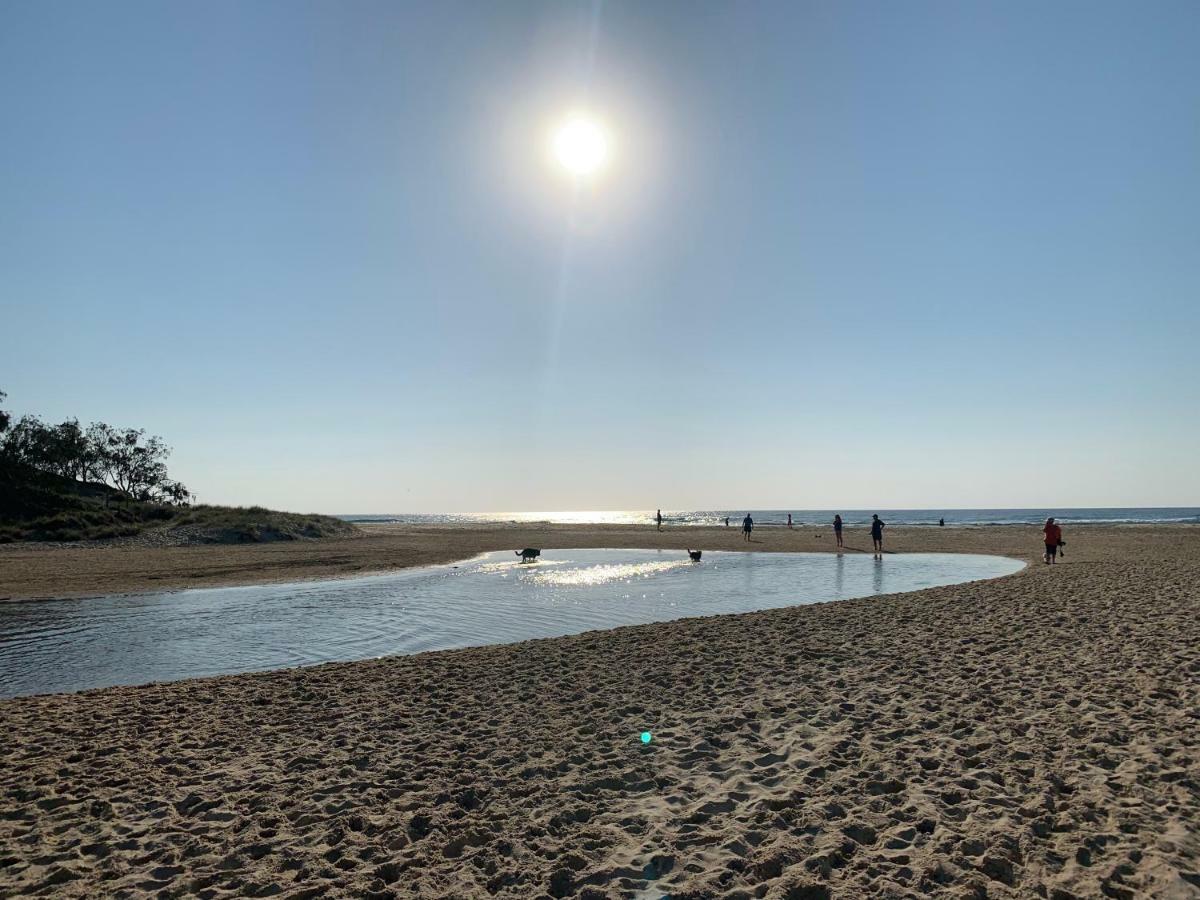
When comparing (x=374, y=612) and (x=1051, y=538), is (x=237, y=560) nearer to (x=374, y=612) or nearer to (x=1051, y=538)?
(x=374, y=612)

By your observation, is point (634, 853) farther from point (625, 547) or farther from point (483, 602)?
point (625, 547)

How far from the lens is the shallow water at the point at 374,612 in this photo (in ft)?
42.6

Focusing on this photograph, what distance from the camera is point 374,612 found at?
60.6 feet

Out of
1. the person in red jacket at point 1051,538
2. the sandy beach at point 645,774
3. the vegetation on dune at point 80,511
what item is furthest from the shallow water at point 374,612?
the vegetation on dune at point 80,511

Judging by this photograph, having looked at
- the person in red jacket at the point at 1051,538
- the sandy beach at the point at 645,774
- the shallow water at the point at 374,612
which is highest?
the person in red jacket at the point at 1051,538

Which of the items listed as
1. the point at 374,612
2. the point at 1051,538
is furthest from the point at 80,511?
the point at 1051,538

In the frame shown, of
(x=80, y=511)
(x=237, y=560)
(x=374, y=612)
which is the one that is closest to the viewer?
(x=374, y=612)

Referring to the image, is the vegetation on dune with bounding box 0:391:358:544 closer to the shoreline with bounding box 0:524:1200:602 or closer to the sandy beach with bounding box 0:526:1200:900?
the shoreline with bounding box 0:524:1200:602

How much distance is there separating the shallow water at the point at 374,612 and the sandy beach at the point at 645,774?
2386 mm

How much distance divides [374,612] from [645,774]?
13637 mm

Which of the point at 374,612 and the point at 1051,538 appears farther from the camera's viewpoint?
the point at 1051,538

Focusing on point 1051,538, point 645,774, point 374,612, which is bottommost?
point 374,612

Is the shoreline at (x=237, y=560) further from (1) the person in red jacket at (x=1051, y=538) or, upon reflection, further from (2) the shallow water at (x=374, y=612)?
(1) the person in red jacket at (x=1051, y=538)

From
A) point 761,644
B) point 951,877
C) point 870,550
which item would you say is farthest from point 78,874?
point 870,550
